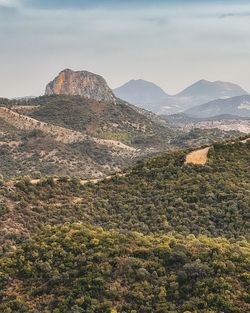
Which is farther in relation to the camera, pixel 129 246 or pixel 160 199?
pixel 160 199

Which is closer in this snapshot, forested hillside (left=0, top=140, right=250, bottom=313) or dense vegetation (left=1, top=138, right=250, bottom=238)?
forested hillside (left=0, top=140, right=250, bottom=313)

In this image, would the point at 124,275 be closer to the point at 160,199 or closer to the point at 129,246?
the point at 129,246

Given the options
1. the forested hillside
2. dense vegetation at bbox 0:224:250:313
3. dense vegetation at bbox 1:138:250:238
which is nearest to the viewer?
dense vegetation at bbox 0:224:250:313

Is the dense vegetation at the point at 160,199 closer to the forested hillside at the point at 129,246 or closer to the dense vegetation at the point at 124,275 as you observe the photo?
the forested hillside at the point at 129,246

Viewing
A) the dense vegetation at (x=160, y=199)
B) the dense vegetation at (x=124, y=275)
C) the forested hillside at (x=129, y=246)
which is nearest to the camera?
the dense vegetation at (x=124, y=275)

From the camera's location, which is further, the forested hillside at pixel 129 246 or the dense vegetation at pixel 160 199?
the dense vegetation at pixel 160 199

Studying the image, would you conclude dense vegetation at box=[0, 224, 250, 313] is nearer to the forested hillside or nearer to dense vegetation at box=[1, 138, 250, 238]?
the forested hillside

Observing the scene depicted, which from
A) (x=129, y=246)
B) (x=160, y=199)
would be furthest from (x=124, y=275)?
(x=160, y=199)

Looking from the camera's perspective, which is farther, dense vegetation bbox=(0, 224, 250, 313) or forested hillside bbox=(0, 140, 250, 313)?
forested hillside bbox=(0, 140, 250, 313)

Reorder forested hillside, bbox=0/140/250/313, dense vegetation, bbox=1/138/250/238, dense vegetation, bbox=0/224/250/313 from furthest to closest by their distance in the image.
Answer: dense vegetation, bbox=1/138/250/238
forested hillside, bbox=0/140/250/313
dense vegetation, bbox=0/224/250/313

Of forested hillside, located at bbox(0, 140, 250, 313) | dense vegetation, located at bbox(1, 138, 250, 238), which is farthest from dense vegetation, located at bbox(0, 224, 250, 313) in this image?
dense vegetation, located at bbox(1, 138, 250, 238)

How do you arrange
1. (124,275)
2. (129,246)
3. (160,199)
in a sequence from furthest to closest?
1. (160,199)
2. (129,246)
3. (124,275)

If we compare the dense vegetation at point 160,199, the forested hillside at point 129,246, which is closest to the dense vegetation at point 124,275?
the forested hillside at point 129,246

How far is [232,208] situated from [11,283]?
106 feet
